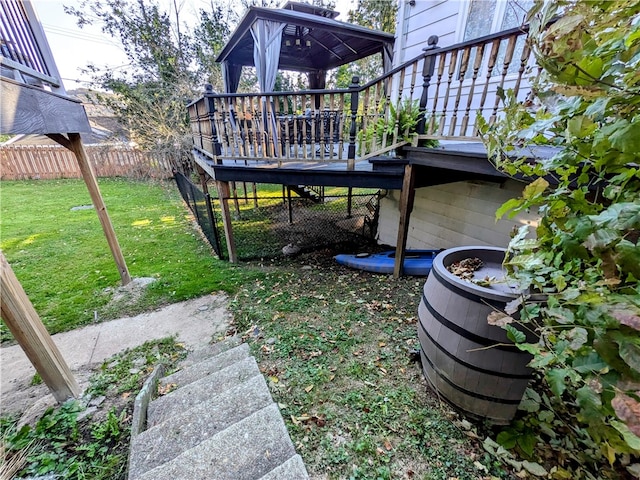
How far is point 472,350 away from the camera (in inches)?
60.4

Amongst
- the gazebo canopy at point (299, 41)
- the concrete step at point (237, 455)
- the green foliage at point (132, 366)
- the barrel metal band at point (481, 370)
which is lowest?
the green foliage at point (132, 366)

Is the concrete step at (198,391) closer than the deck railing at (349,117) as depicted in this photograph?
Result: Yes

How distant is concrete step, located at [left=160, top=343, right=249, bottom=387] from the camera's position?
2250 millimetres

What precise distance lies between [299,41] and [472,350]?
7276mm

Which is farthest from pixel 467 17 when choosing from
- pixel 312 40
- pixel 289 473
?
pixel 289 473

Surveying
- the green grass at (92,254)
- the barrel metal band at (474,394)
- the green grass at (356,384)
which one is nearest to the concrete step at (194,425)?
Result: the green grass at (356,384)

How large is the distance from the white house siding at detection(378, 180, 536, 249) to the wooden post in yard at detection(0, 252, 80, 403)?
14.4 feet

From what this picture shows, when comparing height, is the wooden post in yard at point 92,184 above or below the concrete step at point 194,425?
above

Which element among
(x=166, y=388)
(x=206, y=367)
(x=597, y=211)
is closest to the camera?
(x=597, y=211)

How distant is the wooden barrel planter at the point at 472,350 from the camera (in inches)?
60.8

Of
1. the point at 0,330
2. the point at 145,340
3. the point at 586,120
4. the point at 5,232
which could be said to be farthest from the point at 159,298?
the point at 5,232

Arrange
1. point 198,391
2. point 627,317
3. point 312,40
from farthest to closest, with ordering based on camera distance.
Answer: point 312,40 < point 198,391 < point 627,317

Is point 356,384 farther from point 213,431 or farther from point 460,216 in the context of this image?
point 460,216

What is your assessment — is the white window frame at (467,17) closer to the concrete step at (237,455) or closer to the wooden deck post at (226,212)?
the wooden deck post at (226,212)
